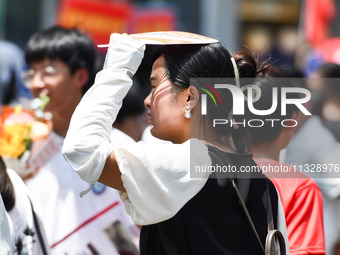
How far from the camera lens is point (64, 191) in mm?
3271

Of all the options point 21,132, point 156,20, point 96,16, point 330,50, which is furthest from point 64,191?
point 156,20

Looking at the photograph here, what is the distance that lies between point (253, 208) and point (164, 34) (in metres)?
0.69

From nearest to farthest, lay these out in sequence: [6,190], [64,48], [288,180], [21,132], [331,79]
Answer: [6,190], [288,180], [21,132], [64,48], [331,79]

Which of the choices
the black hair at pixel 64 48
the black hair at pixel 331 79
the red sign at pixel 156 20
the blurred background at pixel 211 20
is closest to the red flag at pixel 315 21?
the blurred background at pixel 211 20

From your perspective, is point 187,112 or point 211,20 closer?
point 187,112

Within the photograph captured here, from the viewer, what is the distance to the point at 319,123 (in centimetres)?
388

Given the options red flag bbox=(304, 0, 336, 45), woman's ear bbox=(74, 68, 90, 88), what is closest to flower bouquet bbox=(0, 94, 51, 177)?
woman's ear bbox=(74, 68, 90, 88)

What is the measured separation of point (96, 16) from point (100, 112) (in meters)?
5.46

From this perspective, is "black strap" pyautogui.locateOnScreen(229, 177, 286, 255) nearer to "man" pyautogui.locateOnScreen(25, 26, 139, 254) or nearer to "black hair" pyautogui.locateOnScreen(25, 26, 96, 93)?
"man" pyautogui.locateOnScreen(25, 26, 139, 254)

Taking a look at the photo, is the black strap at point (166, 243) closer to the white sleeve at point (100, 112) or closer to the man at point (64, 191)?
the white sleeve at point (100, 112)

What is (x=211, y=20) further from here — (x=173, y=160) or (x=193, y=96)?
(x=173, y=160)

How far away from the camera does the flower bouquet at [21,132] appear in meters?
3.13

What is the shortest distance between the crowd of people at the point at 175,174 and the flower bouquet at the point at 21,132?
0.10 m

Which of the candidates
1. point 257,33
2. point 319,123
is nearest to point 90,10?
point 319,123
